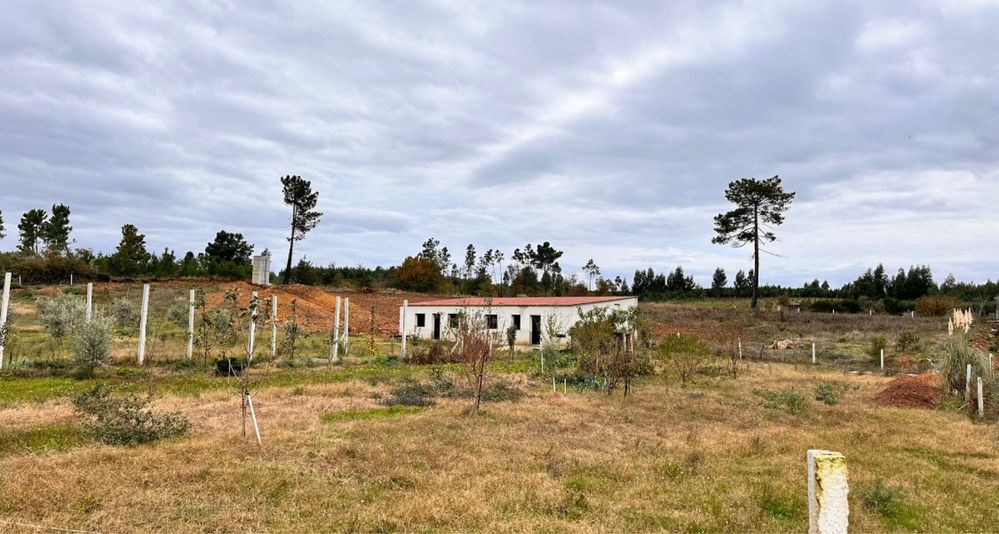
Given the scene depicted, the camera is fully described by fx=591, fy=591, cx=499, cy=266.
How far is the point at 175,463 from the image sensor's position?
7.12 m

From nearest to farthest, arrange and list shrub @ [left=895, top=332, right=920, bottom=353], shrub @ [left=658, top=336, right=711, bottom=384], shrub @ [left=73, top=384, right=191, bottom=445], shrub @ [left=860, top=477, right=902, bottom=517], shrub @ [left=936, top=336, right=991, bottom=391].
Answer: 1. shrub @ [left=860, top=477, right=902, bottom=517]
2. shrub @ [left=73, top=384, right=191, bottom=445]
3. shrub @ [left=936, top=336, right=991, bottom=391]
4. shrub @ [left=658, top=336, right=711, bottom=384]
5. shrub @ [left=895, top=332, right=920, bottom=353]

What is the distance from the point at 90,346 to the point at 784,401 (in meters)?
16.9

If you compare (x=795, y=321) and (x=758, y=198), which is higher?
(x=758, y=198)

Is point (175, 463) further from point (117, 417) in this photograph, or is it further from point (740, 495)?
point (740, 495)

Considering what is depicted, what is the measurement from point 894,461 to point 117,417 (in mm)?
11470

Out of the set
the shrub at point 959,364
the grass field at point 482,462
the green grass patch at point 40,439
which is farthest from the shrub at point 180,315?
the shrub at point 959,364

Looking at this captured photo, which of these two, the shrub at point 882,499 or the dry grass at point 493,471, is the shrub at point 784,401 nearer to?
the dry grass at point 493,471

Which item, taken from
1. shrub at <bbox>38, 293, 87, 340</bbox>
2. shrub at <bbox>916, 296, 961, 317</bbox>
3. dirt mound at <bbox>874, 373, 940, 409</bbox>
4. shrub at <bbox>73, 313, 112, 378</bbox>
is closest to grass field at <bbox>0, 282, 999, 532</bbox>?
dirt mound at <bbox>874, 373, 940, 409</bbox>

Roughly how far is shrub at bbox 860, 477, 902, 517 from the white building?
1992 centimetres

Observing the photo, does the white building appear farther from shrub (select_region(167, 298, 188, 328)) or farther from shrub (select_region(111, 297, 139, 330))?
shrub (select_region(111, 297, 139, 330))

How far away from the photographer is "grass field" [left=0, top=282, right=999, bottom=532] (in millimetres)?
5746

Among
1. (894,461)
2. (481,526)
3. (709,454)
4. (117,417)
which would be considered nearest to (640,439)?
(709,454)

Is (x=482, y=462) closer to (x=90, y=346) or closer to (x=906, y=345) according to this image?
(x=90, y=346)

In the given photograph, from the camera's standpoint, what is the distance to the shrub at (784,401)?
12.5 m
